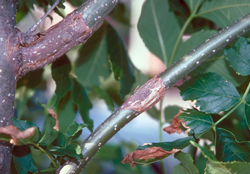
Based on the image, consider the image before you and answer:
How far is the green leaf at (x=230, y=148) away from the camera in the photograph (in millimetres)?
173

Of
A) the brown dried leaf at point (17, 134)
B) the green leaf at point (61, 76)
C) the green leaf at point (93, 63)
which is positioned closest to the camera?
→ the brown dried leaf at point (17, 134)

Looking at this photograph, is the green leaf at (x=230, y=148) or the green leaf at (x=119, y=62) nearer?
the green leaf at (x=230, y=148)

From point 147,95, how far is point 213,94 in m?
0.06

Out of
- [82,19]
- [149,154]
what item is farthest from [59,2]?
[149,154]

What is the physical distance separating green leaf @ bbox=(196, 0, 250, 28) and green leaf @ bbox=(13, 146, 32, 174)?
256mm

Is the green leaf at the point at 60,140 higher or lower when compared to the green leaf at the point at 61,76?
lower

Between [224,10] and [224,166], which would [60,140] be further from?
[224,10]

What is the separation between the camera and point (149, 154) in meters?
0.18

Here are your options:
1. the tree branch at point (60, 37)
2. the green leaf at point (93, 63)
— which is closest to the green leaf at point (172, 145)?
the tree branch at point (60, 37)

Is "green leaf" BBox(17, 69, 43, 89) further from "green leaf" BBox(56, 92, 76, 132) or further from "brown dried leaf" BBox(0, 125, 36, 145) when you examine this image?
"brown dried leaf" BBox(0, 125, 36, 145)

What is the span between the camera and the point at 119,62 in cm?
29

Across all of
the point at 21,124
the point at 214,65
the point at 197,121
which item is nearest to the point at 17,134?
the point at 21,124

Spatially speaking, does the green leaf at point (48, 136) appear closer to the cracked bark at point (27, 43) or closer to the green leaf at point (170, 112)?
the cracked bark at point (27, 43)

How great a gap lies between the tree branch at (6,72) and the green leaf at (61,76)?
2.9 inches
